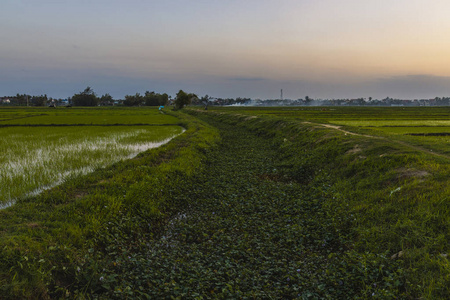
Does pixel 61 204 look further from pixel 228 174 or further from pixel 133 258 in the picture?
pixel 228 174

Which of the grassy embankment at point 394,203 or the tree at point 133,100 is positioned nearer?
the grassy embankment at point 394,203

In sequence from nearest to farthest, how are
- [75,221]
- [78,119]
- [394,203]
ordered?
[75,221] → [394,203] → [78,119]

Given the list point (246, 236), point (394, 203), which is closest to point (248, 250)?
point (246, 236)

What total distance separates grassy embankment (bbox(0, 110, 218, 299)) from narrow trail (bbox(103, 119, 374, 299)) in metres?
0.82

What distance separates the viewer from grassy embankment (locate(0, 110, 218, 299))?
4160 mm

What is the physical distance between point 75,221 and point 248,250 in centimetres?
400

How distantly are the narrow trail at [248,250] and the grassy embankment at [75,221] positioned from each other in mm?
817

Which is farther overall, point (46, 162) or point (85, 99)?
point (85, 99)

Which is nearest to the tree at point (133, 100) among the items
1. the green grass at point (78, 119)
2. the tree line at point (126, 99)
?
the tree line at point (126, 99)

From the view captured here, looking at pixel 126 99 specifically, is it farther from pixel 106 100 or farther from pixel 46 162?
pixel 46 162

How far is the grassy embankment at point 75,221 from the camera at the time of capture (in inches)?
164

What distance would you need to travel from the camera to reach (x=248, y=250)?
5.68m

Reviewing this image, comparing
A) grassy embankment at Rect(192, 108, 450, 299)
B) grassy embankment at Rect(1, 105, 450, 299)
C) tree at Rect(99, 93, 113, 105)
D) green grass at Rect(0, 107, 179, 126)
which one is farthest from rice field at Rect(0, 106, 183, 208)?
tree at Rect(99, 93, 113, 105)

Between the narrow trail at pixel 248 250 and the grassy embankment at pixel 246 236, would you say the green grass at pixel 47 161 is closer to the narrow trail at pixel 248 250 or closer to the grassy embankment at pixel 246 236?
the grassy embankment at pixel 246 236
